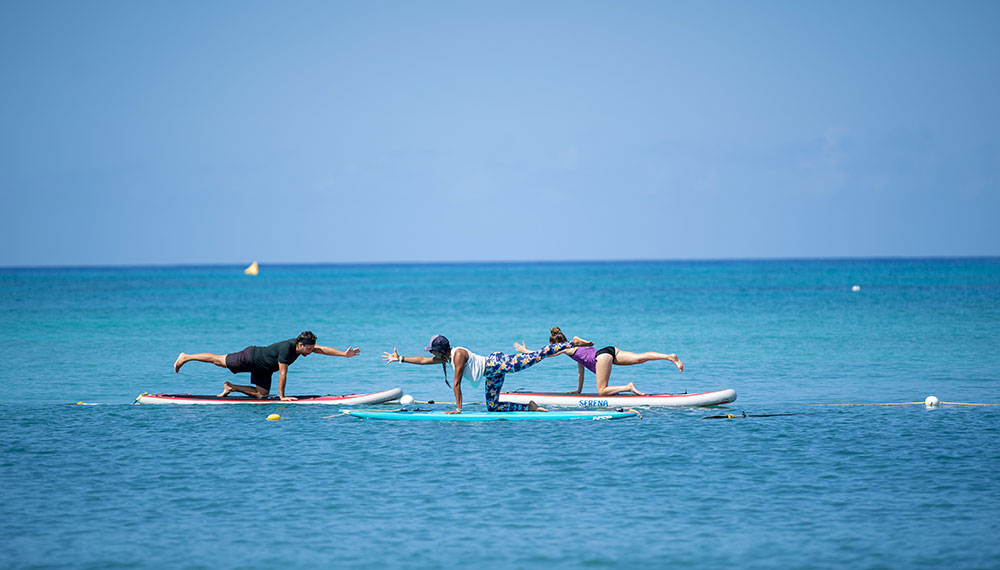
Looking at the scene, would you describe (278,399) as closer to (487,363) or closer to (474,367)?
(474,367)

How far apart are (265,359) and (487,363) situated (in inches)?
205

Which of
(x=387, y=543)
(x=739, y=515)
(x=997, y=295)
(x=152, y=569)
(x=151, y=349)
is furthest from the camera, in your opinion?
(x=997, y=295)

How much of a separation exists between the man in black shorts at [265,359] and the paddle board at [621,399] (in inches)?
150

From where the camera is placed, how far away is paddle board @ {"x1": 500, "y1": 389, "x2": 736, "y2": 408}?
20.7 metres

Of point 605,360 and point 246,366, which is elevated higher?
point 605,360

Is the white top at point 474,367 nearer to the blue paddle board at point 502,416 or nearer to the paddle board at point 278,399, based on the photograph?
the blue paddle board at point 502,416

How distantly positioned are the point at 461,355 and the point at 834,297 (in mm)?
69807

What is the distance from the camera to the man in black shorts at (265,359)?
2073 centimetres

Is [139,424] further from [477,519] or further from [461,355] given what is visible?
[477,519]

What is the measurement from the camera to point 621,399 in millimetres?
20719

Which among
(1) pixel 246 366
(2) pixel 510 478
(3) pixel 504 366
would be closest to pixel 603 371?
(3) pixel 504 366

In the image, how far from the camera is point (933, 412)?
20.6m

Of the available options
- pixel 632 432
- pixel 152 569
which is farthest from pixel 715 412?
pixel 152 569

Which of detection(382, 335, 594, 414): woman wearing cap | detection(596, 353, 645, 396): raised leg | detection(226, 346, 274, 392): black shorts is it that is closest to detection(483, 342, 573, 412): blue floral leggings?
detection(382, 335, 594, 414): woman wearing cap
